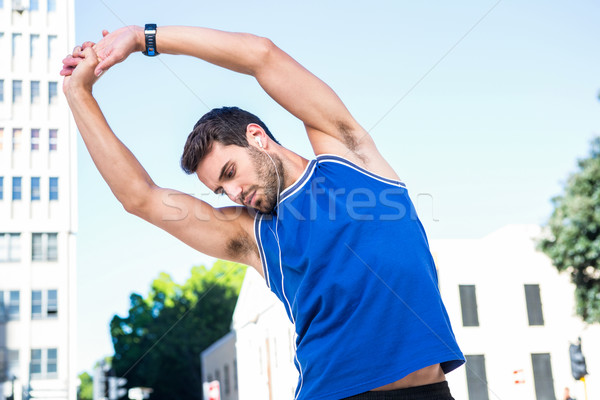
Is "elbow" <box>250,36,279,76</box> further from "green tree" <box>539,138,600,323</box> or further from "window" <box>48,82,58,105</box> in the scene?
"window" <box>48,82,58,105</box>

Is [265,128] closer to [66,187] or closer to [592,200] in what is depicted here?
[592,200]

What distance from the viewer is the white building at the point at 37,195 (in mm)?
38562

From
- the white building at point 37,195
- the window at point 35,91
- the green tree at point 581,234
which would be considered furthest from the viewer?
the window at point 35,91

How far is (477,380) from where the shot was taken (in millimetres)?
21859

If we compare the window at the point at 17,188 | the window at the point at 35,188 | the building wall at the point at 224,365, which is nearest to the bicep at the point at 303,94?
the building wall at the point at 224,365

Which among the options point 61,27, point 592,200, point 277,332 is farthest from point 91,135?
point 61,27

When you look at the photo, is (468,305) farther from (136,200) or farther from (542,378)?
(136,200)

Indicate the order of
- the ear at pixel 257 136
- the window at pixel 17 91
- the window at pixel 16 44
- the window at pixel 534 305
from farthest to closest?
the window at pixel 16 44 < the window at pixel 17 91 < the window at pixel 534 305 < the ear at pixel 257 136

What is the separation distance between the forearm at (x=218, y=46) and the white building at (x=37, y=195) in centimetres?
3910

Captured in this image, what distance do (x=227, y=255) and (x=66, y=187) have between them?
40822 mm

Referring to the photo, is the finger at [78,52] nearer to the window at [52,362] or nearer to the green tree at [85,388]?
the window at [52,362]

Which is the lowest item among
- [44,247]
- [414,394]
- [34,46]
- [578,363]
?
[578,363]

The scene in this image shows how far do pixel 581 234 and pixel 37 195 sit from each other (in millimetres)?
32213

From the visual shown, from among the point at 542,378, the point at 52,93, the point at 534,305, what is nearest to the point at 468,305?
the point at 534,305
